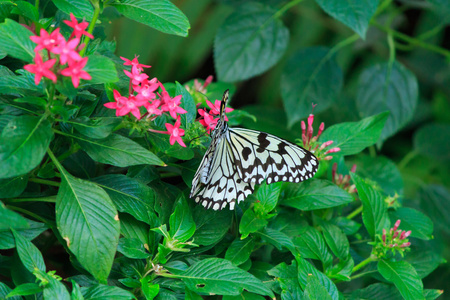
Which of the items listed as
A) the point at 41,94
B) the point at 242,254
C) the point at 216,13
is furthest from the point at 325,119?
the point at 41,94

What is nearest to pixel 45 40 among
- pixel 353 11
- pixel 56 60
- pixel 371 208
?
pixel 56 60

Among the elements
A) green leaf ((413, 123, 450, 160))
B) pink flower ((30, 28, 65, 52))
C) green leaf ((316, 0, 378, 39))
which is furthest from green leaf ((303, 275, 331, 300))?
green leaf ((413, 123, 450, 160))

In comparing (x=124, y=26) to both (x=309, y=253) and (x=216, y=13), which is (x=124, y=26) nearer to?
(x=216, y=13)

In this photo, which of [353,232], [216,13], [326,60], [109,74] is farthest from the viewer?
[216,13]

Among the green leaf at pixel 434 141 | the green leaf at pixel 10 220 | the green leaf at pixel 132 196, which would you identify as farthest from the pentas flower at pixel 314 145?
the green leaf at pixel 434 141

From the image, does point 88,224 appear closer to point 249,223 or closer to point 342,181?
point 249,223

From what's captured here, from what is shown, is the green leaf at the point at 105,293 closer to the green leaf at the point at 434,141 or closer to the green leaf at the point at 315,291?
the green leaf at the point at 315,291
